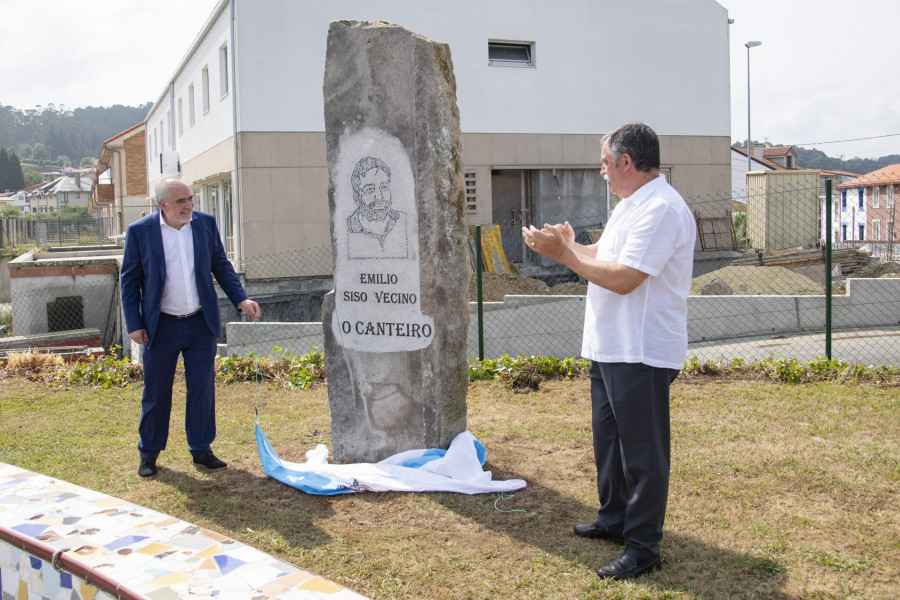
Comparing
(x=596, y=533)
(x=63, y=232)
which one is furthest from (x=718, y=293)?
(x=63, y=232)

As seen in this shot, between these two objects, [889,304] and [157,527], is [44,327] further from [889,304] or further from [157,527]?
[889,304]

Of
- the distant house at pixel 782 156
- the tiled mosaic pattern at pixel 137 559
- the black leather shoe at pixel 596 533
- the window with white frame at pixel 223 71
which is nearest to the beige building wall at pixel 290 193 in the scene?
the window with white frame at pixel 223 71

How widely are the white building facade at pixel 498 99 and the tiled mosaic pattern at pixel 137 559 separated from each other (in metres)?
12.3

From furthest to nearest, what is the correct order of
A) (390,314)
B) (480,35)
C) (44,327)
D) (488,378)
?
(480,35) → (44,327) → (488,378) → (390,314)

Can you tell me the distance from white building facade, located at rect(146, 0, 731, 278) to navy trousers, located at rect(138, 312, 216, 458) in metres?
10.2

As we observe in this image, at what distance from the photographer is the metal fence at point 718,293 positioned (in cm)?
934

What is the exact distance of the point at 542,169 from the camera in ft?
58.7

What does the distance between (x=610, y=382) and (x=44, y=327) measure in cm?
1332

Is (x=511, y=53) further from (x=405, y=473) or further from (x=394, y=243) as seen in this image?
(x=405, y=473)

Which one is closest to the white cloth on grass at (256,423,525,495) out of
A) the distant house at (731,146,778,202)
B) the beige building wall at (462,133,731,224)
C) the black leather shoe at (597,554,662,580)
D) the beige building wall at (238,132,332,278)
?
the black leather shoe at (597,554,662,580)

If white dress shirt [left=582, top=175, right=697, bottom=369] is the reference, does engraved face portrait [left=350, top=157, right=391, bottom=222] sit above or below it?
above

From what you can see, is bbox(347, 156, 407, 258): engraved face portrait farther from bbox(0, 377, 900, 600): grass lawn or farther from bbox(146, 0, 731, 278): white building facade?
bbox(146, 0, 731, 278): white building facade

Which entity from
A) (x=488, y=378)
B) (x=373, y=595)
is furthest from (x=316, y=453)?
(x=488, y=378)

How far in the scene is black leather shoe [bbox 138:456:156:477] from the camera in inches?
188
